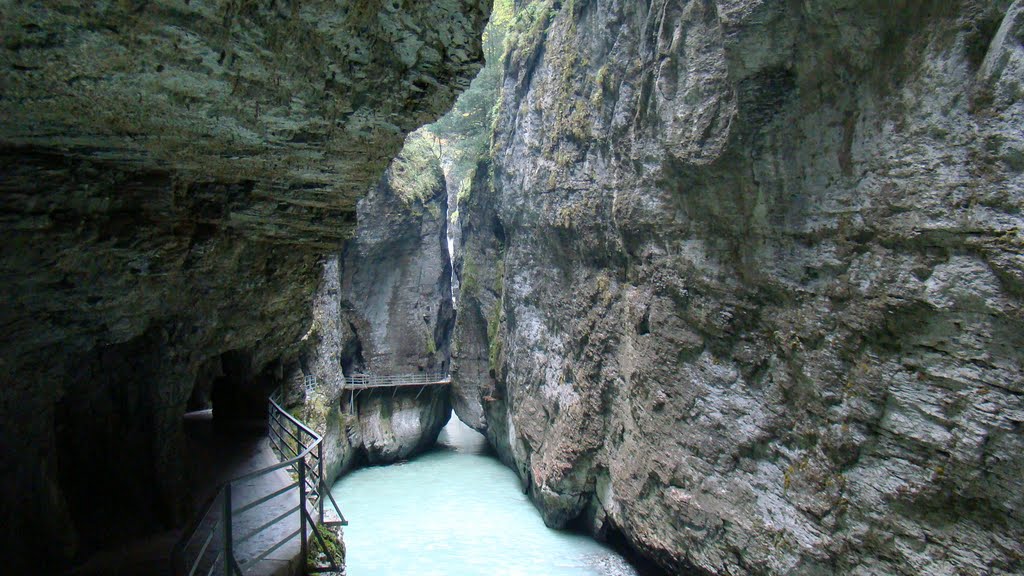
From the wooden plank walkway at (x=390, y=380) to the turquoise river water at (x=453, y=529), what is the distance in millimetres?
3091

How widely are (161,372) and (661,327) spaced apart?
737 cm

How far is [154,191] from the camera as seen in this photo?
13.4 ft

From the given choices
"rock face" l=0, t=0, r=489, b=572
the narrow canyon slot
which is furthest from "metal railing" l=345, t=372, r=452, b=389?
"rock face" l=0, t=0, r=489, b=572

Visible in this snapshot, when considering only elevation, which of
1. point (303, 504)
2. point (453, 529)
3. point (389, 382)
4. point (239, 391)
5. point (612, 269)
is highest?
point (612, 269)

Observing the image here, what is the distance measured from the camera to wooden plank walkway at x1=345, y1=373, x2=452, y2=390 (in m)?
22.0

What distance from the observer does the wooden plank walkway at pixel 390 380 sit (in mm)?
21984

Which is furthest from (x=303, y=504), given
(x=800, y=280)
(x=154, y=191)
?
(x=800, y=280)

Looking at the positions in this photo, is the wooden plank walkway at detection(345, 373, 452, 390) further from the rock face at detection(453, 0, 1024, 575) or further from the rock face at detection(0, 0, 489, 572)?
the rock face at detection(0, 0, 489, 572)

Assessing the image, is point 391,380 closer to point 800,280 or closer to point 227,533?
point 800,280

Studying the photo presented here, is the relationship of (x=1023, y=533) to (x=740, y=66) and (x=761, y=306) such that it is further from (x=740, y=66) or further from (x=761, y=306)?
(x=740, y=66)

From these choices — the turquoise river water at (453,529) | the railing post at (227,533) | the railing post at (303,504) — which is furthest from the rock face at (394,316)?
the railing post at (227,533)

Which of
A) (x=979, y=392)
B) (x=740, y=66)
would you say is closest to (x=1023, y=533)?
(x=979, y=392)

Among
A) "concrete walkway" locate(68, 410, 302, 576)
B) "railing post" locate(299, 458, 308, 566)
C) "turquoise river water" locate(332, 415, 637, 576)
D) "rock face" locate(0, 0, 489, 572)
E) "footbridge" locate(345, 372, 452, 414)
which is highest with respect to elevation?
"rock face" locate(0, 0, 489, 572)

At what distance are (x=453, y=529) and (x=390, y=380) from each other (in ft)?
29.2
